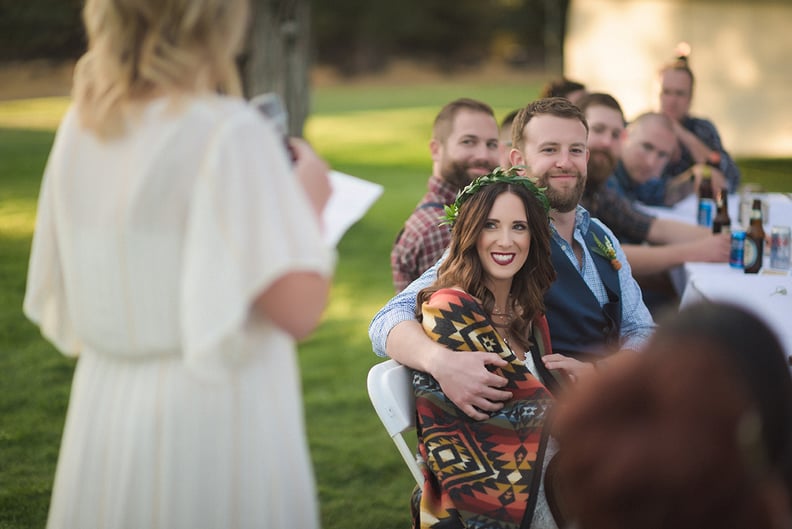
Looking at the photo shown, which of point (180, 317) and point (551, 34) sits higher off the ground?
point (180, 317)

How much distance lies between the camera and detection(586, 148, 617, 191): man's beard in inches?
173

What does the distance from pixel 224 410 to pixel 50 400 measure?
4187 mm

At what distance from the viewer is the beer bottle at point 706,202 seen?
208 inches

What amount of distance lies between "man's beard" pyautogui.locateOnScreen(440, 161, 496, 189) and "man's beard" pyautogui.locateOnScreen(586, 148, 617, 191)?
0.58 meters

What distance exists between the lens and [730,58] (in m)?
14.1

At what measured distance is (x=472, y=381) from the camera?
247 cm

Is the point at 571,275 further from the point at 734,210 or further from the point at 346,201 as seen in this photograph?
the point at 734,210

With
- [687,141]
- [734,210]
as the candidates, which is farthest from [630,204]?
[687,141]

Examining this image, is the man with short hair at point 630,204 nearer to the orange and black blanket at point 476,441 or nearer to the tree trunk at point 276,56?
the orange and black blanket at point 476,441

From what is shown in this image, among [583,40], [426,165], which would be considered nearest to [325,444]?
[583,40]

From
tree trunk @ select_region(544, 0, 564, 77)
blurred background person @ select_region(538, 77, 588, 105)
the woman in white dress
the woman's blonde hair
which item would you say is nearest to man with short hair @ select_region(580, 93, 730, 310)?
blurred background person @ select_region(538, 77, 588, 105)

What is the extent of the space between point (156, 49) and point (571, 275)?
1797 mm

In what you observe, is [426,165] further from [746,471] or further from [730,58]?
[746,471]

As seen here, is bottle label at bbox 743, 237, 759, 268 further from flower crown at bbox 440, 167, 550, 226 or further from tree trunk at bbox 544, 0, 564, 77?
tree trunk at bbox 544, 0, 564, 77
